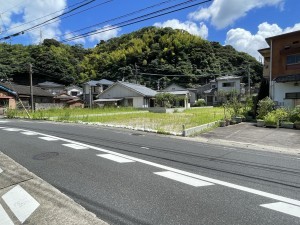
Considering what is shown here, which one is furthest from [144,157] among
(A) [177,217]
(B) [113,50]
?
(B) [113,50]

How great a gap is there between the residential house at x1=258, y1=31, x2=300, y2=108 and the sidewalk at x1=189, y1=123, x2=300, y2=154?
7.13 metres

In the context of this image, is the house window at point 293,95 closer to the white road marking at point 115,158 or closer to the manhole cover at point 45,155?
the white road marking at point 115,158

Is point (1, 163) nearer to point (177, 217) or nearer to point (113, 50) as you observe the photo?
point (177, 217)

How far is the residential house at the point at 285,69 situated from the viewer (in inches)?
924

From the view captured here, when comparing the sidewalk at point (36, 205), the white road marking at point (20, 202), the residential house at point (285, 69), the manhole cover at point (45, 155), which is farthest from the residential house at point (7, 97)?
the white road marking at point (20, 202)

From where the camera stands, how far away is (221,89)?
61.1 meters

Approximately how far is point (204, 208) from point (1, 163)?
6.46 metres

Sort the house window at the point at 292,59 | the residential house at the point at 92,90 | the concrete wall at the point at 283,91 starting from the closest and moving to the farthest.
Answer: the concrete wall at the point at 283,91
the house window at the point at 292,59
the residential house at the point at 92,90

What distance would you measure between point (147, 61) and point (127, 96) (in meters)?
31.4

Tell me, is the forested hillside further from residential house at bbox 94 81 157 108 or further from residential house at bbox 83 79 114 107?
residential house at bbox 94 81 157 108

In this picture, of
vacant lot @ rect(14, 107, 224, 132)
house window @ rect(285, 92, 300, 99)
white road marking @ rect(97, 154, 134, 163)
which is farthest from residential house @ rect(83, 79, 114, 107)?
white road marking @ rect(97, 154, 134, 163)

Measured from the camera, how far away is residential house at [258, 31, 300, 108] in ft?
77.0

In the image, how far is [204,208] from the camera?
485cm

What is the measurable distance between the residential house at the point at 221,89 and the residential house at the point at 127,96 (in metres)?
14.5
